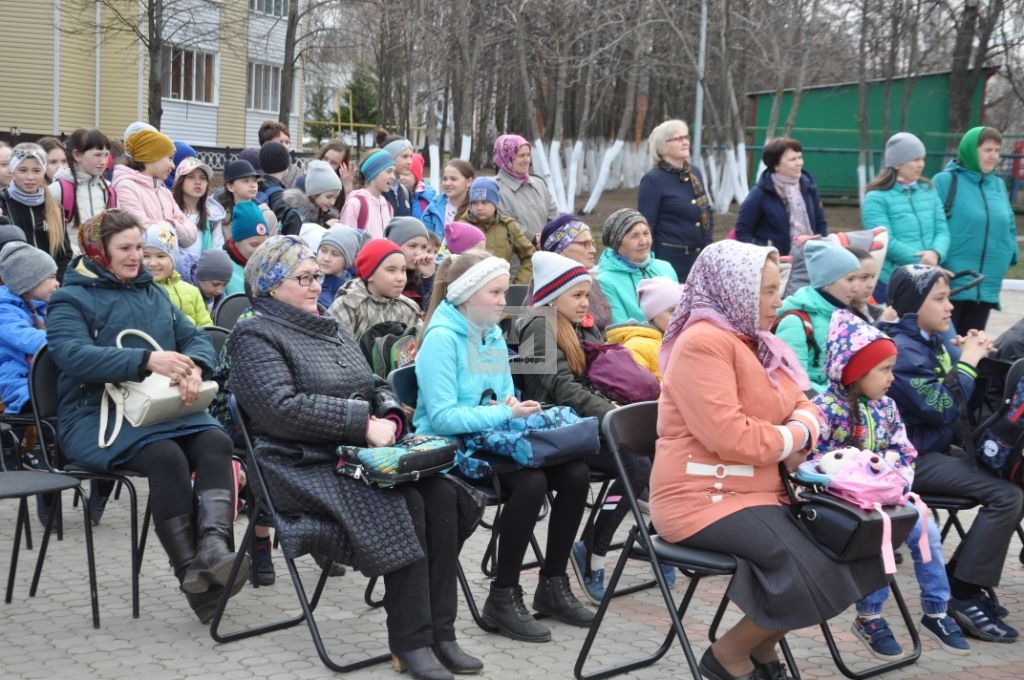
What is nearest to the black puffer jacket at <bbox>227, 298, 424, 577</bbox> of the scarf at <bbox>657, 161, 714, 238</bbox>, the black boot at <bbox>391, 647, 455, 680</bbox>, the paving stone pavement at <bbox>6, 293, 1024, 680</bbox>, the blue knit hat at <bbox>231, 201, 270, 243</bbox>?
the black boot at <bbox>391, 647, 455, 680</bbox>

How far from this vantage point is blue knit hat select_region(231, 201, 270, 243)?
7859mm

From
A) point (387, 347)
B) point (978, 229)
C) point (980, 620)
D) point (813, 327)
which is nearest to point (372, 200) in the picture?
point (387, 347)

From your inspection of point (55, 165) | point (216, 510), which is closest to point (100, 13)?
point (55, 165)

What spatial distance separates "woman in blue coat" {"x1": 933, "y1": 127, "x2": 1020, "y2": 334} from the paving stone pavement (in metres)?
3.18

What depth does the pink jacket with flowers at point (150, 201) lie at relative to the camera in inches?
311

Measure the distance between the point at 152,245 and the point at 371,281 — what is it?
1329mm

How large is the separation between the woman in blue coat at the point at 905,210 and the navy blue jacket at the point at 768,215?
43cm

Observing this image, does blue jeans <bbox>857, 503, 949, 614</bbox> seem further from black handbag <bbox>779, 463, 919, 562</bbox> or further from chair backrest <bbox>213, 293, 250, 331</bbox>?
chair backrest <bbox>213, 293, 250, 331</bbox>

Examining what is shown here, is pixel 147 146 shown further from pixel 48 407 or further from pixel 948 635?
pixel 948 635

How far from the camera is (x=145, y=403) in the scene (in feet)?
15.7

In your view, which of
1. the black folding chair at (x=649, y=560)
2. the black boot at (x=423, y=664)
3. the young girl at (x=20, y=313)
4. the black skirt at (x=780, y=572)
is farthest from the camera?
the young girl at (x=20, y=313)

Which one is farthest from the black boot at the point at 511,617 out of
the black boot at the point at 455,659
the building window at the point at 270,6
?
the building window at the point at 270,6

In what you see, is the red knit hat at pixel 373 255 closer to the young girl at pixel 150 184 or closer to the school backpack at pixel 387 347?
the school backpack at pixel 387 347

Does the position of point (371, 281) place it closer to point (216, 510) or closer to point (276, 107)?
point (216, 510)
